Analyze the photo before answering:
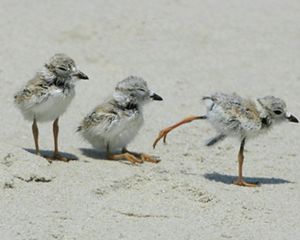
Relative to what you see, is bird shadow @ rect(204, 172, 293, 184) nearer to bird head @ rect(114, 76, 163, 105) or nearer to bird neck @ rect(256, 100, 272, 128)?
bird neck @ rect(256, 100, 272, 128)

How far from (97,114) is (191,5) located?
4382mm

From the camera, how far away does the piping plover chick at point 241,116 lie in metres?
7.49

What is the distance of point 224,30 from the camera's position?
1137 centimetres

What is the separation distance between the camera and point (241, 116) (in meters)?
7.48

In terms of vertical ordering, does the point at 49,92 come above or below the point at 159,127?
above

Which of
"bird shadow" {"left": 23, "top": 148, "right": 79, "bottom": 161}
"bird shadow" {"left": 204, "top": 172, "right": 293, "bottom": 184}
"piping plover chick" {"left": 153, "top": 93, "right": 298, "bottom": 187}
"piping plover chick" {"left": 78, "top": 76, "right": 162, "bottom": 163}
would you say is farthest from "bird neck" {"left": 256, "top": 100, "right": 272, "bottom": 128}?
"bird shadow" {"left": 23, "top": 148, "right": 79, "bottom": 161}

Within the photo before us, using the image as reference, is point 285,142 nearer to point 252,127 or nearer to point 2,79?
point 252,127

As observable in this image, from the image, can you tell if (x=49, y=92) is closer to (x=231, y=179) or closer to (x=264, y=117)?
(x=231, y=179)

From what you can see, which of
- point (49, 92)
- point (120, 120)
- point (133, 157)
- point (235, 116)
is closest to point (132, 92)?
point (120, 120)

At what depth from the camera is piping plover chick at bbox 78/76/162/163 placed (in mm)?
7988

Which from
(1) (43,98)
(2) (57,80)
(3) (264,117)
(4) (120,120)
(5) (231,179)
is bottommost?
(5) (231,179)

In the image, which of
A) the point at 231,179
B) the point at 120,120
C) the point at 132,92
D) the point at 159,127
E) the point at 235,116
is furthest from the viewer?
the point at 159,127

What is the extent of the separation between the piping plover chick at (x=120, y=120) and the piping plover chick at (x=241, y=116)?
763 millimetres

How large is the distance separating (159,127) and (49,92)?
1964mm
